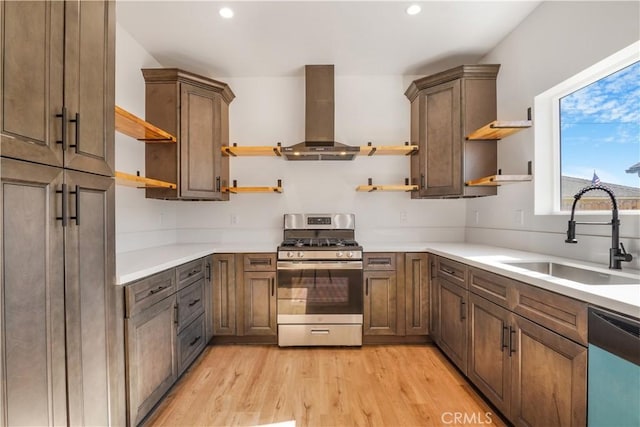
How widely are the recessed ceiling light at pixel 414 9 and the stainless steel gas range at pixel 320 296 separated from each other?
1.89 metres

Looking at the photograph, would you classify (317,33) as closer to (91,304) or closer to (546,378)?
(91,304)

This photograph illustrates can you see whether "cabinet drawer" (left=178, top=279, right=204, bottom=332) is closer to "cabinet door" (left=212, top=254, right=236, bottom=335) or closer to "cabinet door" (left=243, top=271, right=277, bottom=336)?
"cabinet door" (left=212, top=254, right=236, bottom=335)

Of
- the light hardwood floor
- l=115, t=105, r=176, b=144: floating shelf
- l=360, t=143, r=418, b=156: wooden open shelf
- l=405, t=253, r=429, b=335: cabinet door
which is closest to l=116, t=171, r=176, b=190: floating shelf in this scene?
l=115, t=105, r=176, b=144: floating shelf

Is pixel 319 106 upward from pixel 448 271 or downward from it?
upward

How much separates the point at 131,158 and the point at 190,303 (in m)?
1.30

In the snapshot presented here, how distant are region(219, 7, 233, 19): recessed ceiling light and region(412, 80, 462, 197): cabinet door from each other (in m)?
1.79

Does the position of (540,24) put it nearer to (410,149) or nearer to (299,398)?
(410,149)

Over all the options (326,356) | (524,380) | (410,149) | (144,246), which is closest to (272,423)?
(326,356)

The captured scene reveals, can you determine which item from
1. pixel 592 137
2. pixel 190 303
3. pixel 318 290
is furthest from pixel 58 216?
pixel 592 137

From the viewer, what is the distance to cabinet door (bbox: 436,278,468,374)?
80.4 inches

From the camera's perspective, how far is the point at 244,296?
2611 mm

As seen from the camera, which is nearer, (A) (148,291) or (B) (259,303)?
(A) (148,291)

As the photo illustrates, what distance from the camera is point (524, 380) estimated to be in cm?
144

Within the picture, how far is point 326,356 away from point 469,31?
2.97m
